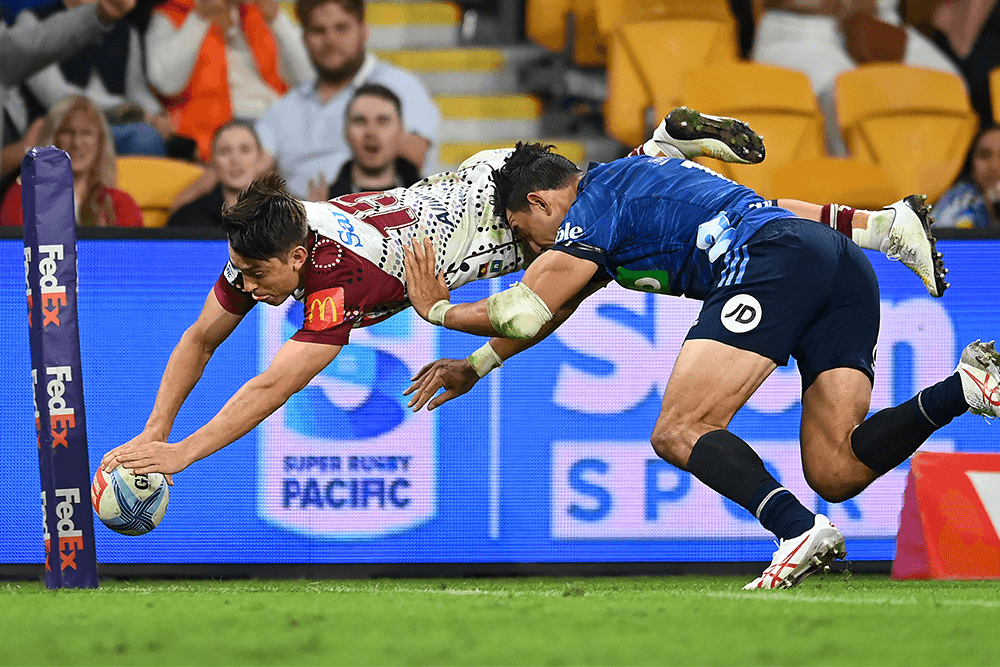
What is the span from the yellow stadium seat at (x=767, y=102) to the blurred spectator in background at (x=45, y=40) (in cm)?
410

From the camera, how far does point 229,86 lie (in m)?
8.78

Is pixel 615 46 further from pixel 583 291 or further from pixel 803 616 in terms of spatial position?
pixel 803 616

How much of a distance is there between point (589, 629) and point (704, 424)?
1.13 m

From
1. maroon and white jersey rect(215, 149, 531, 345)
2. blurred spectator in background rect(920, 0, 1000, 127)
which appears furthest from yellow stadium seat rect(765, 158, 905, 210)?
maroon and white jersey rect(215, 149, 531, 345)

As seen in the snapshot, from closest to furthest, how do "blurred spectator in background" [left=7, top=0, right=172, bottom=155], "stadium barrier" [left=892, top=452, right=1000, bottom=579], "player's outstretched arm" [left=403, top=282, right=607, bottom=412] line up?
1. "player's outstretched arm" [left=403, top=282, right=607, bottom=412]
2. "stadium barrier" [left=892, top=452, right=1000, bottom=579]
3. "blurred spectator in background" [left=7, top=0, right=172, bottom=155]

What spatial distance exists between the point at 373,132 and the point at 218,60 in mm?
1404

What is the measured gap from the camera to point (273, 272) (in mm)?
4312

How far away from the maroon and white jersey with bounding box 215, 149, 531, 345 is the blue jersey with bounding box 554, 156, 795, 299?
0.52 m

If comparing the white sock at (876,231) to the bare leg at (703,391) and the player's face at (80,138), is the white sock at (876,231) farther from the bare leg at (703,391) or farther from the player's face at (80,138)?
the player's face at (80,138)

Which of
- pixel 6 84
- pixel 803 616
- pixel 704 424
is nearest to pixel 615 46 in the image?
pixel 6 84

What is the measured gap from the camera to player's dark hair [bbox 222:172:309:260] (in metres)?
4.23

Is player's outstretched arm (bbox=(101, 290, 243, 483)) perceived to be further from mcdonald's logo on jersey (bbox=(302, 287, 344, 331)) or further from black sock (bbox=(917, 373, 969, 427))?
black sock (bbox=(917, 373, 969, 427))

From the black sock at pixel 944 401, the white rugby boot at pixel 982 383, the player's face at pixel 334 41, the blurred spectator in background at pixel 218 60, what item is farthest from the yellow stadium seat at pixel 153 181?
the white rugby boot at pixel 982 383

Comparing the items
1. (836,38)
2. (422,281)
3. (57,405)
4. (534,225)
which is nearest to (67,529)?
(57,405)
